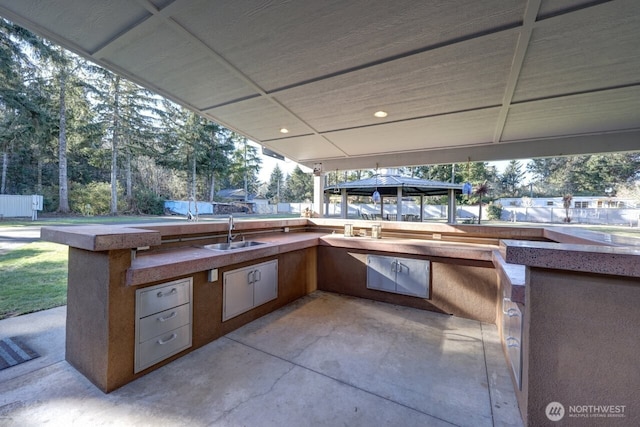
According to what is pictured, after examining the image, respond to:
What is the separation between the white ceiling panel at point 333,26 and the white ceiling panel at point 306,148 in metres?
2.27

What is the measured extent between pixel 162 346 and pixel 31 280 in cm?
382

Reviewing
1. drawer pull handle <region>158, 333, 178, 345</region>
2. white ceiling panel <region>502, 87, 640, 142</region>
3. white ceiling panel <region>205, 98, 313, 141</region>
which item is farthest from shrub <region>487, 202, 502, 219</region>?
drawer pull handle <region>158, 333, 178, 345</region>

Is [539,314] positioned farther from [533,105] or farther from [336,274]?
Answer: [336,274]

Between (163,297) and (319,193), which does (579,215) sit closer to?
(319,193)

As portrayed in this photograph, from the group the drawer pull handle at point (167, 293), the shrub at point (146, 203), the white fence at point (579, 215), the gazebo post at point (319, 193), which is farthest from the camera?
the shrub at point (146, 203)

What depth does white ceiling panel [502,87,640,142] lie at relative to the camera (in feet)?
8.81

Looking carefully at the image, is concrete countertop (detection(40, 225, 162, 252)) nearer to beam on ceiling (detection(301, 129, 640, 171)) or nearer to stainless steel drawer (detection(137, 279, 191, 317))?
stainless steel drawer (detection(137, 279, 191, 317))

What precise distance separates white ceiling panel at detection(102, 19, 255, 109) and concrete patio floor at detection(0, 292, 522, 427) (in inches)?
105

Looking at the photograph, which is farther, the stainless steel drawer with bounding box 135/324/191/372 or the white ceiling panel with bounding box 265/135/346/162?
the white ceiling panel with bounding box 265/135/346/162

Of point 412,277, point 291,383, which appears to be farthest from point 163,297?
point 412,277

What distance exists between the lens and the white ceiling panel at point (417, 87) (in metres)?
Answer: 2.04

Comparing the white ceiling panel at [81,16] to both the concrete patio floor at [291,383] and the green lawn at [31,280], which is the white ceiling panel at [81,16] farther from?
the green lawn at [31,280]

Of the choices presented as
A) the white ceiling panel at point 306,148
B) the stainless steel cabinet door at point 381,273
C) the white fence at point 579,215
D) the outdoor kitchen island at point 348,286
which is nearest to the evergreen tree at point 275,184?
the white fence at point 579,215

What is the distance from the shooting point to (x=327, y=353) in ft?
8.23
